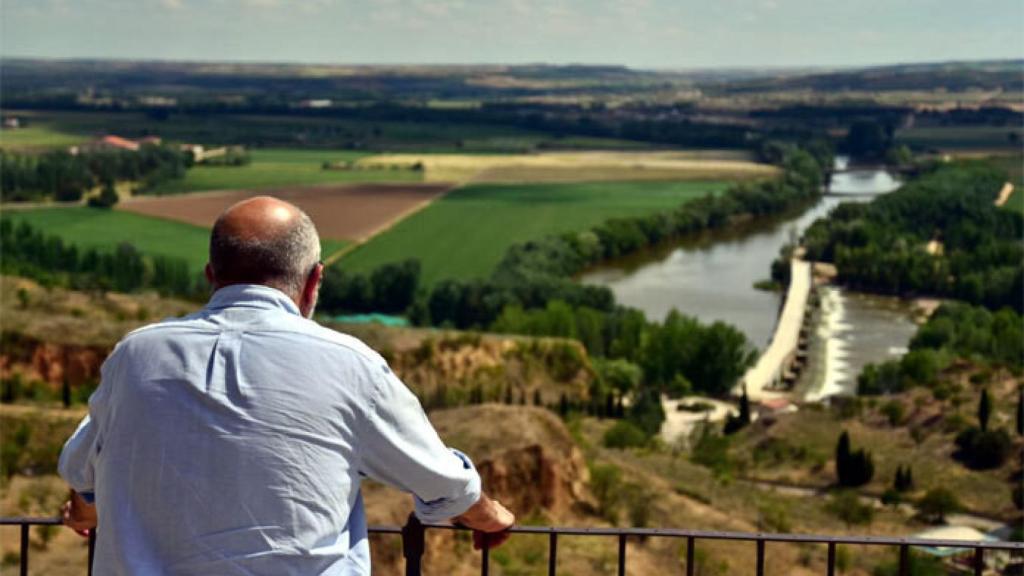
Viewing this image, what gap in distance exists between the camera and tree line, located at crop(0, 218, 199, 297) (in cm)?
3909

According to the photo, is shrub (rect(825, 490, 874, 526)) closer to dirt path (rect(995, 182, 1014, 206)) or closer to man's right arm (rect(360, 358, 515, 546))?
man's right arm (rect(360, 358, 515, 546))

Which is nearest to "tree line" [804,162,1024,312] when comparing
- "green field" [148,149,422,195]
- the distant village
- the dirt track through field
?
the dirt track through field

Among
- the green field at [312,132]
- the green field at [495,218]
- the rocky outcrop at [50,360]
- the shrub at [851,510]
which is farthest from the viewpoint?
the green field at [312,132]

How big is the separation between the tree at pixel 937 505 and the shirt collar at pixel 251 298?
60.4 ft

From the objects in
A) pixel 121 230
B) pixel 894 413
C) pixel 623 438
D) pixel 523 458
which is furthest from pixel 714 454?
pixel 121 230

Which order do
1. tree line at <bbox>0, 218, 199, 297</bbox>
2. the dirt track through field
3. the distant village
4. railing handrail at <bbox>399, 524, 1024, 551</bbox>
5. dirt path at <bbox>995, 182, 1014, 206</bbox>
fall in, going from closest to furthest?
railing handrail at <bbox>399, 524, 1024, 551</bbox>
tree line at <bbox>0, 218, 199, 297</bbox>
the dirt track through field
dirt path at <bbox>995, 182, 1014, 206</bbox>
the distant village

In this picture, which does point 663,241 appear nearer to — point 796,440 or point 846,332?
point 846,332

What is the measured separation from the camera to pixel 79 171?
217ft

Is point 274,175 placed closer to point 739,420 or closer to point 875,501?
point 739,420

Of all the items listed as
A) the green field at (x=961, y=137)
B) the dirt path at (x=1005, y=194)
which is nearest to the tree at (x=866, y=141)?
the green field at (x=961, y=137)

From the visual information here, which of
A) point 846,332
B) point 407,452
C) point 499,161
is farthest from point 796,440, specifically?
point 499,161

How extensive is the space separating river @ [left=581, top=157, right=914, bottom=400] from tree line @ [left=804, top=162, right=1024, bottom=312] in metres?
1.49

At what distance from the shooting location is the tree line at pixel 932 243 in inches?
1869

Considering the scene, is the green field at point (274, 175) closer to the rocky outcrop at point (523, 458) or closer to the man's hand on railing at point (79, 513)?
the rocky outcrop at point (523, 458)
